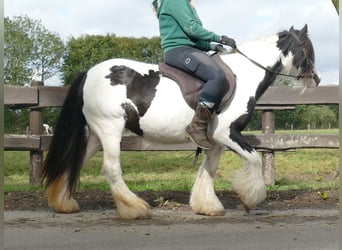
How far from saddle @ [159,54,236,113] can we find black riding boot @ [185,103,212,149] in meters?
0.14

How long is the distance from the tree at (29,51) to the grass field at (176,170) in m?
2.06

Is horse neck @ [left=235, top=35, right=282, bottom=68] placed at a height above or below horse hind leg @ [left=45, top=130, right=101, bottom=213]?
above

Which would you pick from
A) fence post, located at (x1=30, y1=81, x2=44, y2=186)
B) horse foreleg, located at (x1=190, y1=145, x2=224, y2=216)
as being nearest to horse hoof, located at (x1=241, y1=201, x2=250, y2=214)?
horse foreleg, located at (x1=190, y1=145, x2=224, y2=216)

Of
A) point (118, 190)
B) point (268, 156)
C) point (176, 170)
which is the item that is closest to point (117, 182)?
point (118, 190)

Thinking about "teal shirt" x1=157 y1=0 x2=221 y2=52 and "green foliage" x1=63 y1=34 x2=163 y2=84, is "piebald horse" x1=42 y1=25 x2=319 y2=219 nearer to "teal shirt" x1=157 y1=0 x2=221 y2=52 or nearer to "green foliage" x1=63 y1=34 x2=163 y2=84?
"teal shirt" x1=157 y1=0 x2=221 y2=52

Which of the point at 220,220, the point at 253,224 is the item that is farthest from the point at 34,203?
the point at 253,224

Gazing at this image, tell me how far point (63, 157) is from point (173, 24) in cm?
181

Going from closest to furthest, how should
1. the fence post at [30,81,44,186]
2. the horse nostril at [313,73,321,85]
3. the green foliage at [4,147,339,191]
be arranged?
the horse nostril at [313,73,321,85]
the fence post at [30,81,44,186]
the green foliage at [4,147,339,191]

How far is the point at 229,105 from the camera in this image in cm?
557

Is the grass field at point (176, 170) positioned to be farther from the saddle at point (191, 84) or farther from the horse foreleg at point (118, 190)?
the saddle at point (191, 84)

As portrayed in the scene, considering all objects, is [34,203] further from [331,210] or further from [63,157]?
[331,210]

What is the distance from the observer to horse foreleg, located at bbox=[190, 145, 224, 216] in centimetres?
561

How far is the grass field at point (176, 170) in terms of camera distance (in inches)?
327

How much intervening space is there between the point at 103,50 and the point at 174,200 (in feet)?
43.0
